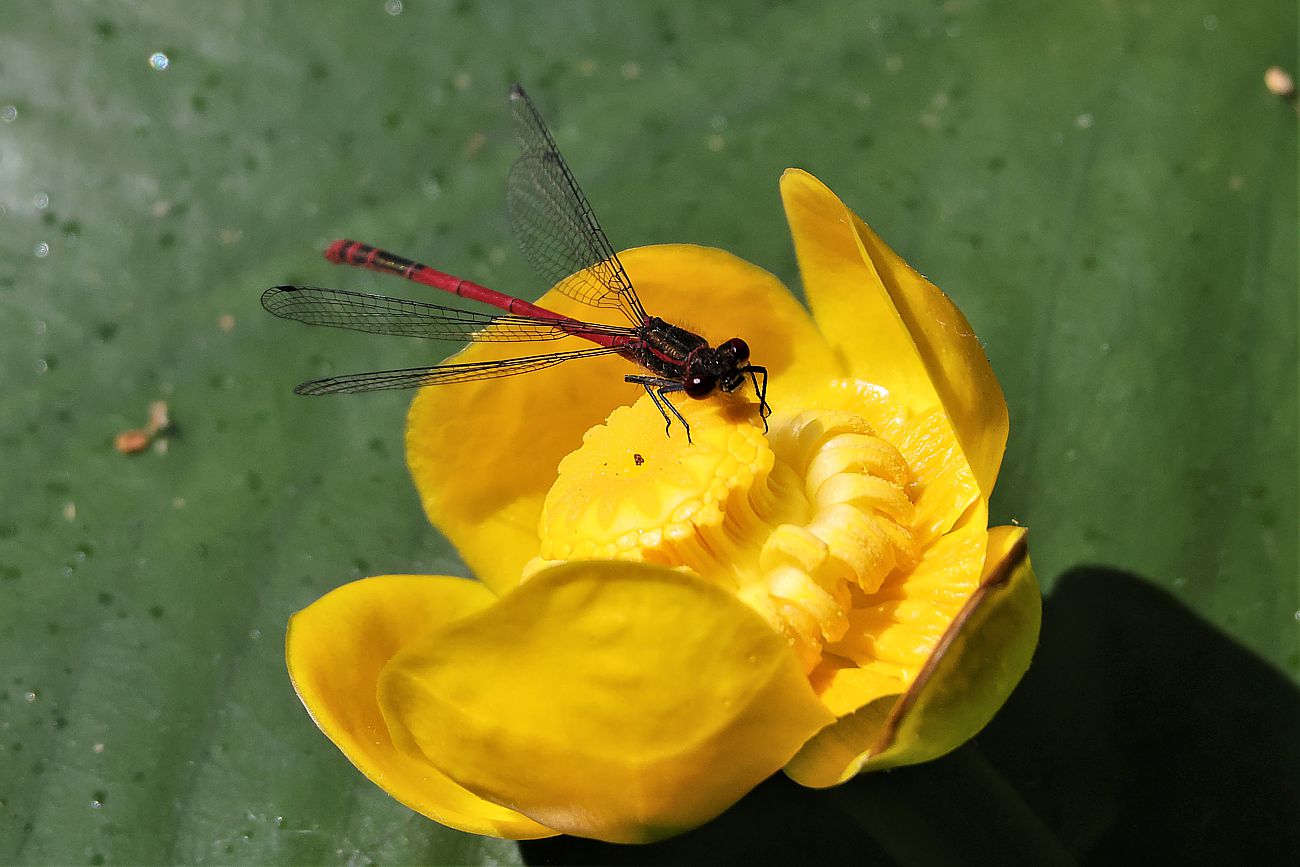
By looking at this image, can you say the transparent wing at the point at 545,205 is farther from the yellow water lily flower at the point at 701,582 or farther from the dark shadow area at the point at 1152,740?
the dark shadow area at the point at 1152,740

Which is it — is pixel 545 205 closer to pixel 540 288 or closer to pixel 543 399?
pixel 540 288

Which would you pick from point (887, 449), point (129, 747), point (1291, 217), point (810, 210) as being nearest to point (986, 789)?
point (887, 449)

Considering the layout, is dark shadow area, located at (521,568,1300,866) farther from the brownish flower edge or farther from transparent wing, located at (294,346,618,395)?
transparent wing, located at (294,346,618,395)

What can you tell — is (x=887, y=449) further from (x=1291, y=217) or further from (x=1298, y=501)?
(x=1291, y=217)

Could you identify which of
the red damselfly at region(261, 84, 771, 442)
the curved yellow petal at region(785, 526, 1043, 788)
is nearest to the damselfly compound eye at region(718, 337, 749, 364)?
the red damselfly at region(261, 84, 771, 442)

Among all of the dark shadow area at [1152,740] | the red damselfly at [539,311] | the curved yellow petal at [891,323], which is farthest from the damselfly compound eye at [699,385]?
the dark shadow area at [1152,740]

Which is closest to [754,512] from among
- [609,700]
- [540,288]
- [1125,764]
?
[609,700]
